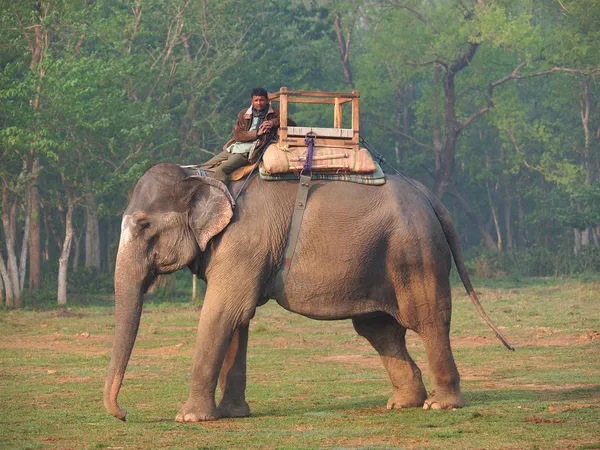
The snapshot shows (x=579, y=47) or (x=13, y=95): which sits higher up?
(x=579, y=47)

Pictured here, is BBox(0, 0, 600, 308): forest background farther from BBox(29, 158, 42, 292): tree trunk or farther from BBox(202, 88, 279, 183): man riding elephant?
BBox(202, 88, 279, 183): man riding elephant

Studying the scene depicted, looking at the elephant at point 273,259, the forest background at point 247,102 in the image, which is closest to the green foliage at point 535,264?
the forest background at point 247,102

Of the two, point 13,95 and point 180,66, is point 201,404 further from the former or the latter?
point 180,66

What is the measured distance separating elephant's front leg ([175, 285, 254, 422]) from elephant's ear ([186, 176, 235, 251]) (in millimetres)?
547

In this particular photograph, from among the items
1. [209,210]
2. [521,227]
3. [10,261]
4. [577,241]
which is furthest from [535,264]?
[209,210]

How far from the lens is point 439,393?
10.3m

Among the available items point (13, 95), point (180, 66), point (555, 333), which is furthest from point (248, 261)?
point (180, 66)

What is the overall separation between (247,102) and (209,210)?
31949mm

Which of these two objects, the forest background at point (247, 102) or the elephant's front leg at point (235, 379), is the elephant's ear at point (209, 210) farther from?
the forest background at point (247, 102)

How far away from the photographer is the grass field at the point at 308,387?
8.76 m

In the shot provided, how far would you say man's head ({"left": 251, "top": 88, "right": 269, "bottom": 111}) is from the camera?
422 inches

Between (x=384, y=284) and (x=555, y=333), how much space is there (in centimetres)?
850

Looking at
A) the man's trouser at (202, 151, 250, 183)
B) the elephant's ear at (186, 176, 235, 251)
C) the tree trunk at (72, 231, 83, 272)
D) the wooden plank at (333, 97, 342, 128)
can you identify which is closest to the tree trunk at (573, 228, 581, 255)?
the tree trunk at (72, 231, 83, 272)

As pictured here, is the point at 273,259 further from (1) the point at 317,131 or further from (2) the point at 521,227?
(2) the point at 521,227
